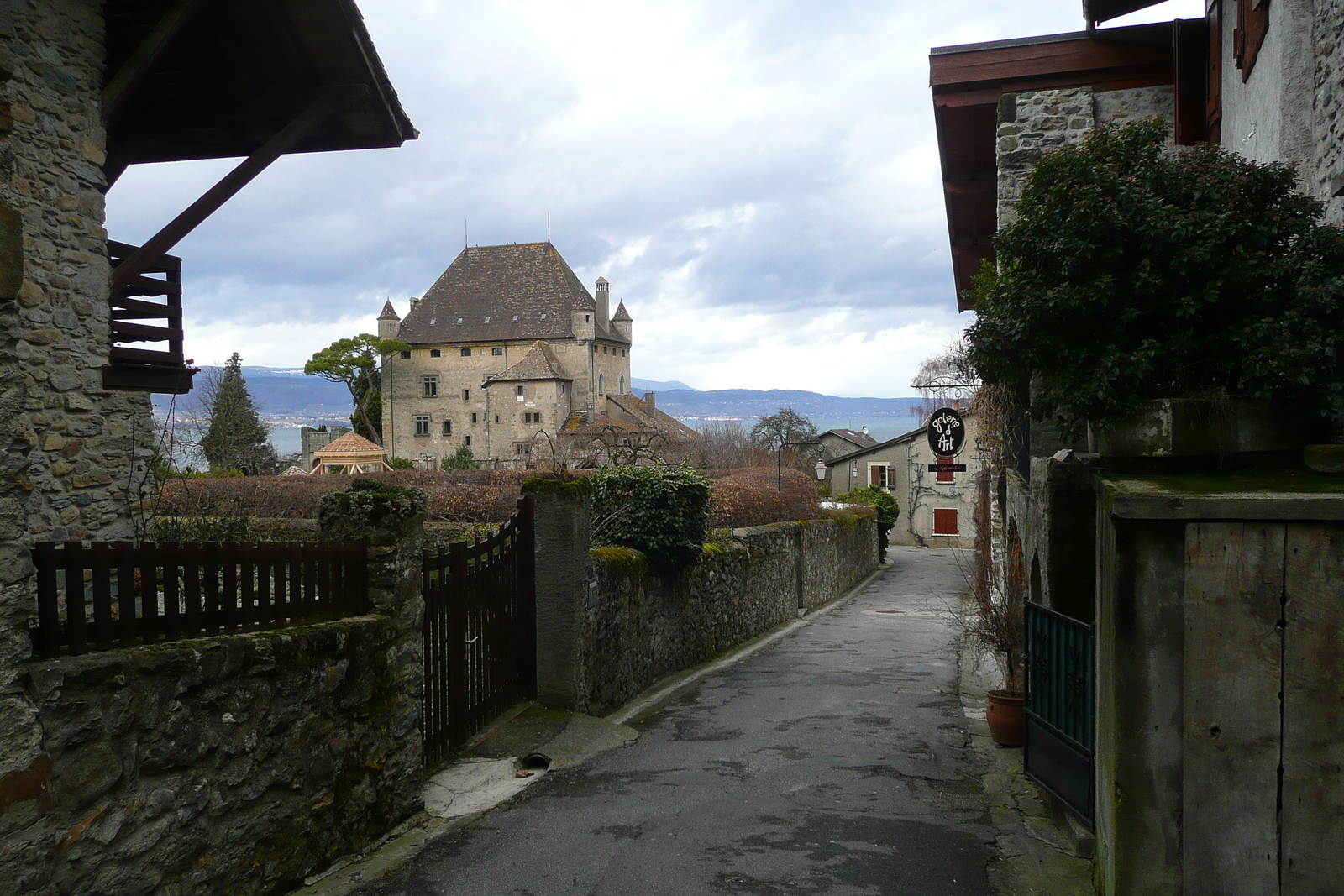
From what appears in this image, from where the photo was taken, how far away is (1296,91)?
18.6ft

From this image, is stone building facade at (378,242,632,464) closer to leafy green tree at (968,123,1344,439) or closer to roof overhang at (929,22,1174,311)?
roof overhang at (929,22,1174,311)

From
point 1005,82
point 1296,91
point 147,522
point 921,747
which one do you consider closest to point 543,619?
point 921,747

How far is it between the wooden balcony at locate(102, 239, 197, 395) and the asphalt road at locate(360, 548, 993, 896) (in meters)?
5.72

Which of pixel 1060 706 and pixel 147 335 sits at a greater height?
pixel 147 335

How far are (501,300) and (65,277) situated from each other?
66297mm

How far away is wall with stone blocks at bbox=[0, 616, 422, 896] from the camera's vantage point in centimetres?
337

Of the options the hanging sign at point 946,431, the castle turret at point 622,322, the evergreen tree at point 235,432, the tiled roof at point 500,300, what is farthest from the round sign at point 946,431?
the castle turret at point 622,322

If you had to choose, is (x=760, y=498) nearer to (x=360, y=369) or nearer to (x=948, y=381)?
(x=948, y=381)

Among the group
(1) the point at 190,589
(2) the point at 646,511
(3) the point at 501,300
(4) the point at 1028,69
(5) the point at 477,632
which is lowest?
(5) the point at 477,632

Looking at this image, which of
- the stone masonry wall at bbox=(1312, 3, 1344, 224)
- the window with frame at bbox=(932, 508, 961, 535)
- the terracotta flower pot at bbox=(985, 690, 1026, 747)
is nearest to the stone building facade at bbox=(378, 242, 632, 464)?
the window with frame at bbox=(932, 508, 961, 535)

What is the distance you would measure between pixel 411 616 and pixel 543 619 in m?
2.86

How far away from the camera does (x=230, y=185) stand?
884 centimetres

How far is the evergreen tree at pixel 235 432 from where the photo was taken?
31.4 metres

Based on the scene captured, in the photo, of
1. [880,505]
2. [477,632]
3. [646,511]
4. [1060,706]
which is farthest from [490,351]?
[1060,706]
